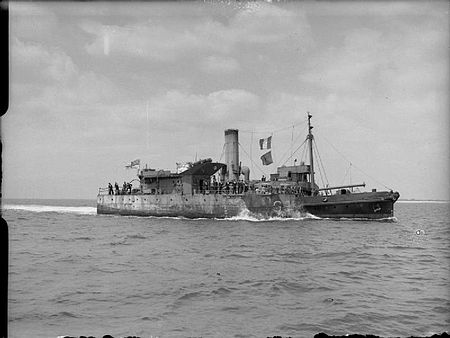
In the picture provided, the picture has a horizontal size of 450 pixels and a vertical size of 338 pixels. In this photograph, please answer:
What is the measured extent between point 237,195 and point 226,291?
85.2 ft

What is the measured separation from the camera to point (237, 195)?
35.5 meters

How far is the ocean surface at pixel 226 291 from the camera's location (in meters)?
7.00

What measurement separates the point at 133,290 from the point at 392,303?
19.9ft

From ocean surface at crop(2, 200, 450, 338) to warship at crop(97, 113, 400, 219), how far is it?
604 inches

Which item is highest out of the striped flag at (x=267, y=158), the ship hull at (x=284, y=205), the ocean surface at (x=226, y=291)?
the striped flag at (x=267, y=158)

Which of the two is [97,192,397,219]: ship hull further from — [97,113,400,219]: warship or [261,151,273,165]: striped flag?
[261,151,273,165]: striped flag

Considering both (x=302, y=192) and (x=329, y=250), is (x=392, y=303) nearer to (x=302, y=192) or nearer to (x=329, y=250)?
(x=329, y=250)

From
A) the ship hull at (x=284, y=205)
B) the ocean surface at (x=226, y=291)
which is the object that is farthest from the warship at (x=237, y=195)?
the ocean surface at (x=226, y=291)

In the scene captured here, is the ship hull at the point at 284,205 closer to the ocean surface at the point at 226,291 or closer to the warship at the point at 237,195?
the warship at the point at 237,195

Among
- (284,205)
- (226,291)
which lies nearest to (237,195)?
(284,205)

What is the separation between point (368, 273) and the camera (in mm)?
12133

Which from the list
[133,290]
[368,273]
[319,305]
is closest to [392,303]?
[319,305]

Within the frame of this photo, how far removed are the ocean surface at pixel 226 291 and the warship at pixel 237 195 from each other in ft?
50.3

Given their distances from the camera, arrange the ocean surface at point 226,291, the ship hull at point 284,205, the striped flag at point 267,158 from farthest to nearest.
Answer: the striped flag at point 267,158
the ship hull at point 284,205
the ocean surface at point 226,291
